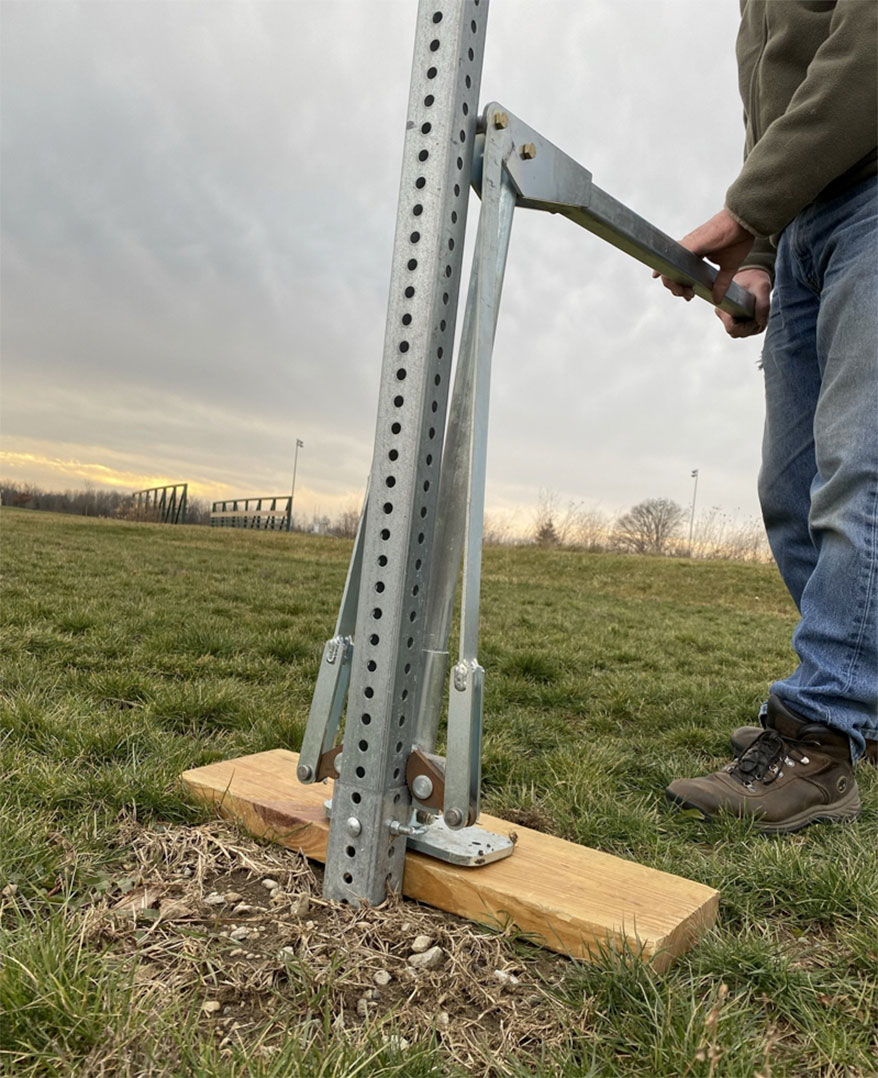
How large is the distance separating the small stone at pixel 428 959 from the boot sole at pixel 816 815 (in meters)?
1.02

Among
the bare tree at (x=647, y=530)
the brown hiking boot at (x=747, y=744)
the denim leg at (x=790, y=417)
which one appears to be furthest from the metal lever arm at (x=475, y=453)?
the bare tree at (x=647, y=530)

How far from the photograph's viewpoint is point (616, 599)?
34.3 feet

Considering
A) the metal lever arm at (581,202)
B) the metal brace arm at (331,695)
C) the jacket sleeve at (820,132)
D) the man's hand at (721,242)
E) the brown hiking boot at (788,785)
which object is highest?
the jacket sleeve at (820,132)

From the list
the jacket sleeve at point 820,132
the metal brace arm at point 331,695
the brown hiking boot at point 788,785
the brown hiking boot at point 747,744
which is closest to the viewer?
the metal brace arm at point 331,695

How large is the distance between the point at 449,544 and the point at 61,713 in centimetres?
163

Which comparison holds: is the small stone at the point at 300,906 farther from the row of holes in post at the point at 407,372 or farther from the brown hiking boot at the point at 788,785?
the brown hiking boot at the point at 788,785

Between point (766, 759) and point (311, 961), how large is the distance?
4.54 ft

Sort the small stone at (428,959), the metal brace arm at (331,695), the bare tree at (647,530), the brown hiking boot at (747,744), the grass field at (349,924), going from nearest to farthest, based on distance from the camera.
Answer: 1. the grass field at (349,924)
2. the small stone at (428,959)
3. the metal brace arm at (331,695)
4. the brown hiking boot at (747,744)
5. the bare tree at (647,530)

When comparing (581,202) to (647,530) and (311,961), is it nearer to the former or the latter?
(311,961)

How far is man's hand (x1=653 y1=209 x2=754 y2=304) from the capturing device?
2205 mm

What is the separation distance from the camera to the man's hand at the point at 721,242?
2.21m

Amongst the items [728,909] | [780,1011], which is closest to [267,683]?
[728,909]

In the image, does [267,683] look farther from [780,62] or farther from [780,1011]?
[780,62]

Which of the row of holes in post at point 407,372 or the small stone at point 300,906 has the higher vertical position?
the row of holes in post at point 407,372
